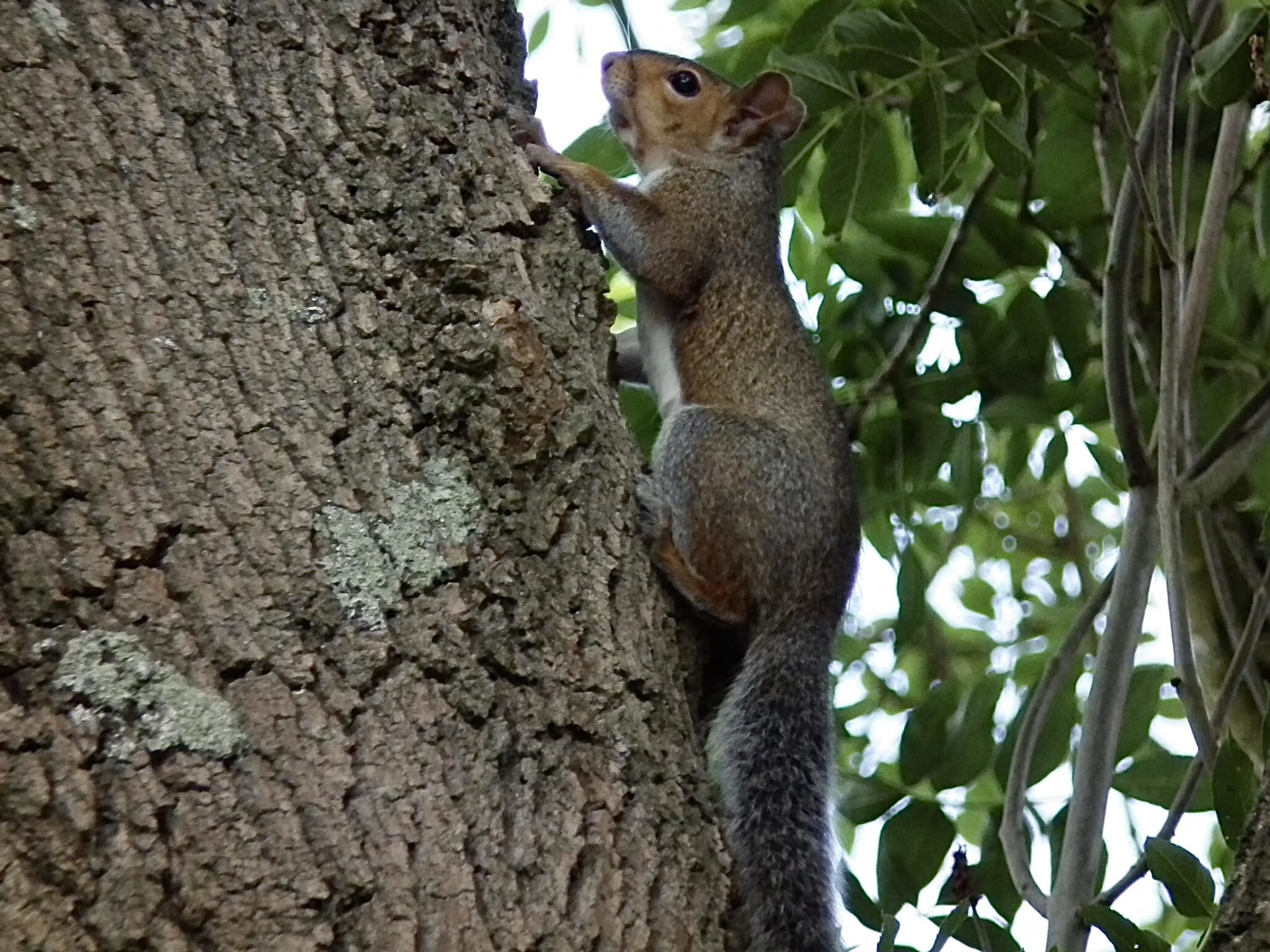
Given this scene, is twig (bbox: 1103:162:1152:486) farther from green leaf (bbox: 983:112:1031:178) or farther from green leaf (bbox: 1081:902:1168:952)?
green leaf (bbox: 1081:902:1168:952)

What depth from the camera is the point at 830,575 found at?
2443mm

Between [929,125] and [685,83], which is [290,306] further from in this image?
[685,83]

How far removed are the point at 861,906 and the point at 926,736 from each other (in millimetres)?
333

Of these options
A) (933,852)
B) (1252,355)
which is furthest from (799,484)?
(1252,355)

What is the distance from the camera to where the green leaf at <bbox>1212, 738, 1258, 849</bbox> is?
1994 millimetres

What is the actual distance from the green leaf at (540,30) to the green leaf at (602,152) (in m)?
0.30

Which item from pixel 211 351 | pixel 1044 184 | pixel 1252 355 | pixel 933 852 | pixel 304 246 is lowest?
pixel 933 852

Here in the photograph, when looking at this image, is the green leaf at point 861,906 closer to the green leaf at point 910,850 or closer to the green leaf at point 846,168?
the green leaf at point 910,850

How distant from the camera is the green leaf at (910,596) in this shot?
2754 millimetres

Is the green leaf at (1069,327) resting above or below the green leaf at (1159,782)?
above

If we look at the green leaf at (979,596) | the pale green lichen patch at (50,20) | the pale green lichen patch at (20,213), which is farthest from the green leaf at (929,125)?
the green leaf at (979,596)

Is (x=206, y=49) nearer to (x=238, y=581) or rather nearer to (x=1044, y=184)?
(x=238, y=581)

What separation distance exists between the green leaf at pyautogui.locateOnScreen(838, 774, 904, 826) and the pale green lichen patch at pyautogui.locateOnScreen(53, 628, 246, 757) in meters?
1.24

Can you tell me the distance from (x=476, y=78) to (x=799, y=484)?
3.03 feet
